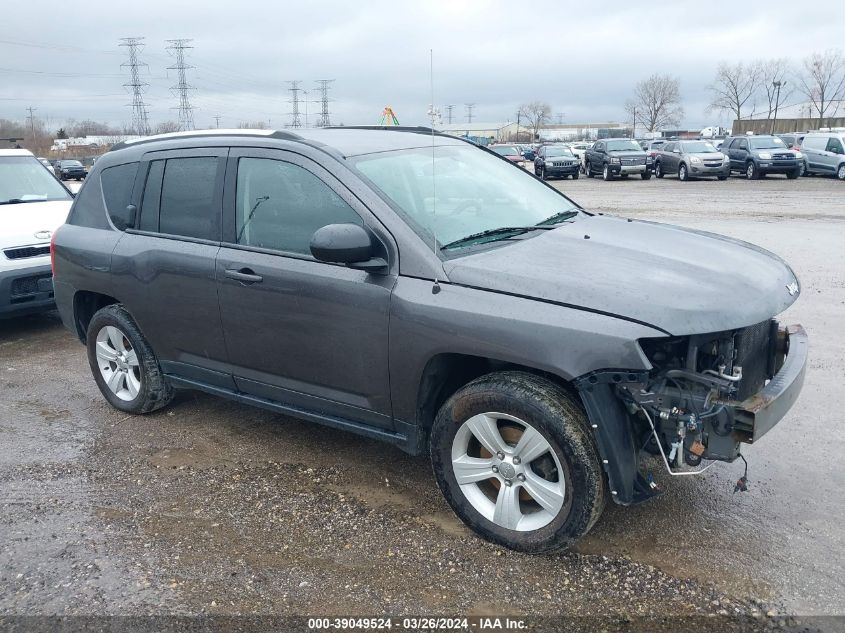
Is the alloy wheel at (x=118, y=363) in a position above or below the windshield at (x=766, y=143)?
below

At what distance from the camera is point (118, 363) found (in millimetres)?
5172

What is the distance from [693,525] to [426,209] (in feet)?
6.78

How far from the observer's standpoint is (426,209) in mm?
3793

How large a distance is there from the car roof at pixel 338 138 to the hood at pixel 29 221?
2.74 m

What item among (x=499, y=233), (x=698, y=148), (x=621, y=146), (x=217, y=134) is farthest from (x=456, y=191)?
(x=621, y=146)

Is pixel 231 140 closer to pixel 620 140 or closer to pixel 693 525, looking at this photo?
pixel 693 525

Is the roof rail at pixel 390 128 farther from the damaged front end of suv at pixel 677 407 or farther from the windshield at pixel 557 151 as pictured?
the windshield at pixel 557 151

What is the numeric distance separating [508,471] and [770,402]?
3.77ft

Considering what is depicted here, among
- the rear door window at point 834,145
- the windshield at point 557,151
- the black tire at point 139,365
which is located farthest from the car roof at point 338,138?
the windshield at point 557,151

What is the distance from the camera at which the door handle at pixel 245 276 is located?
3.98m

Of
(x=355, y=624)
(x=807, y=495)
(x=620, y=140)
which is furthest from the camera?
(x=620, y=140)

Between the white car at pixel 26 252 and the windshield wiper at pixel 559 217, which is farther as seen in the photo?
the white car at pixel 26 252

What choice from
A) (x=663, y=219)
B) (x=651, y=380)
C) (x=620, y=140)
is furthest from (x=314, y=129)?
(x=620, y=140)

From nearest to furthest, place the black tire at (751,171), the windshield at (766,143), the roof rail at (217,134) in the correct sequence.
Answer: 1. the roof rail at (217,134)
2. the windshield at (766,143)
3. the black tire at (751,171)
